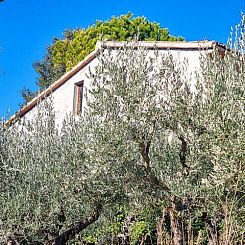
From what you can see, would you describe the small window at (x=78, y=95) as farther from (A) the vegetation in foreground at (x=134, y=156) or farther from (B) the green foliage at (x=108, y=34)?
(A) the vegetation in foreground at (x=134, y=156)

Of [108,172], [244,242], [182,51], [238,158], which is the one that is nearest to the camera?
[238,158]

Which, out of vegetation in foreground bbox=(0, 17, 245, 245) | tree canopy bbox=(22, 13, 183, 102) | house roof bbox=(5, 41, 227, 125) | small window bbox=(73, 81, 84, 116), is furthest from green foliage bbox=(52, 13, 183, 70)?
vegetation in foreground bbox=(0, 17, 245, 245)

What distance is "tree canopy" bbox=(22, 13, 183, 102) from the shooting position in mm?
32781

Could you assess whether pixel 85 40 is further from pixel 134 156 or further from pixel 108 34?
pixel 134 156

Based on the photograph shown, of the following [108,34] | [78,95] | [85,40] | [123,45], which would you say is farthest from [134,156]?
[85,40]

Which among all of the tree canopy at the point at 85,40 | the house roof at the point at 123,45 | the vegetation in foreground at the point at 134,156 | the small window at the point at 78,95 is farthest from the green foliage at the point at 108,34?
the vegetation in foreground at the point at 134,156

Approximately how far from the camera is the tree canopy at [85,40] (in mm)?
32781

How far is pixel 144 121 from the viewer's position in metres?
8.35

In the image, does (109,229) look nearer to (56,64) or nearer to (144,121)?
(144,121)

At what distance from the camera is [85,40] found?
34.1 m

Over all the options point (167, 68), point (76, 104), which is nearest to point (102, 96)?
point (167, 68)

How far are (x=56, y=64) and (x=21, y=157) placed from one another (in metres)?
27.0

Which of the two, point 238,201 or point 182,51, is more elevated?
point 182,51

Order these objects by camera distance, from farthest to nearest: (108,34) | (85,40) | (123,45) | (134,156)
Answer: (85,40)
(108,34)
(123,45)
(134,156)
